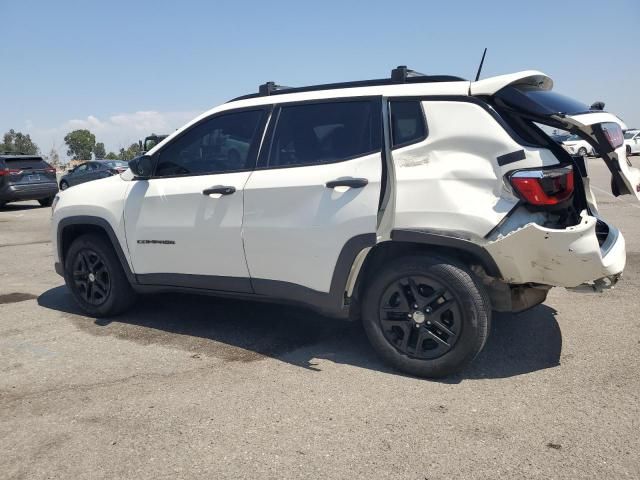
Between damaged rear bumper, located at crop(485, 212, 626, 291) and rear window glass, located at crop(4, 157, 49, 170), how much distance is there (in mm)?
16297

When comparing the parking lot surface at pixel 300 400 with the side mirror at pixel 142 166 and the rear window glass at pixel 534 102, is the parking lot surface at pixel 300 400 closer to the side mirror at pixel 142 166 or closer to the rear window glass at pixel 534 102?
the side mirror at pixel 142 166

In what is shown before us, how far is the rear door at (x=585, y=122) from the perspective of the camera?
332cm

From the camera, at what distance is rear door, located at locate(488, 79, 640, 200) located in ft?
10.9

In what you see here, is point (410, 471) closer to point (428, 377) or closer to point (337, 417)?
point (337, 417)

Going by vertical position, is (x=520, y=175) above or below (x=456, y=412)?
above

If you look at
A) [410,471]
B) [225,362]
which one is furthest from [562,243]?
[225,362]

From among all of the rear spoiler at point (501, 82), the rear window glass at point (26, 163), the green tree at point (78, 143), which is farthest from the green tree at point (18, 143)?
the rear spoiler at point (501, 82)

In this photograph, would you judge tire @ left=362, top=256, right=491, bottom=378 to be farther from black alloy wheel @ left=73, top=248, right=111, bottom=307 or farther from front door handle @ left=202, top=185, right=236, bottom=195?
black alloy wheel @ left=73, top=248, right=111, bottom=307

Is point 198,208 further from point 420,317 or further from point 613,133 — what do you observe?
point 613,133

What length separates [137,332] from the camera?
470 centimetres

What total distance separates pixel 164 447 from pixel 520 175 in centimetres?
252

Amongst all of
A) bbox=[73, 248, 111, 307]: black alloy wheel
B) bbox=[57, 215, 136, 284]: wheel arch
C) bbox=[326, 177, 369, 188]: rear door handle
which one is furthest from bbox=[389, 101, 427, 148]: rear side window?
bbox=[73, 248, 111, 307]: black alloy wheel

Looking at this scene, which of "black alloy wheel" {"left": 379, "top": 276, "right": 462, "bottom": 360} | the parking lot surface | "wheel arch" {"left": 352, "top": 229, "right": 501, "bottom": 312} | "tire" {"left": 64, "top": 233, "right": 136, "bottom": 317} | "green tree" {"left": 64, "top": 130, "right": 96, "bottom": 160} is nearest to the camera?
the parking lot surface

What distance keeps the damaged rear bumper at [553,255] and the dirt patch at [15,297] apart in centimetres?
501
